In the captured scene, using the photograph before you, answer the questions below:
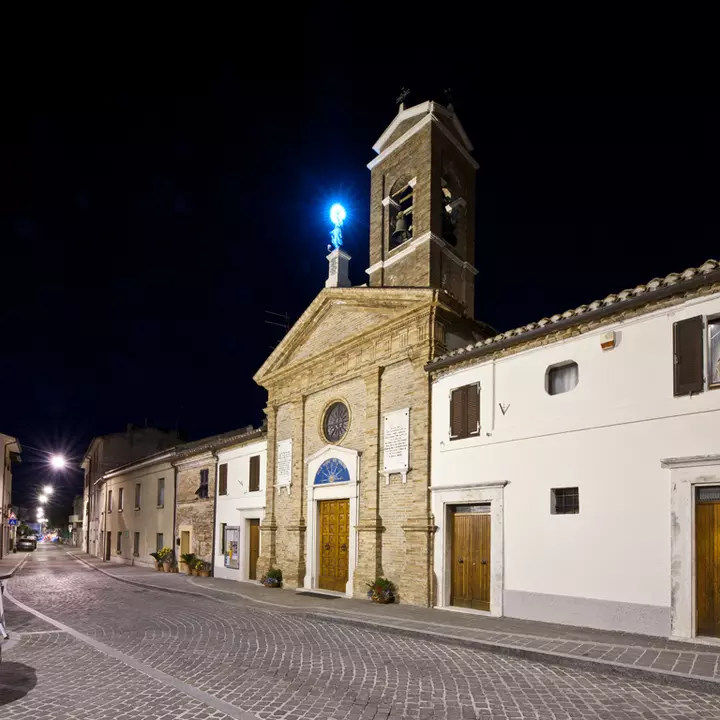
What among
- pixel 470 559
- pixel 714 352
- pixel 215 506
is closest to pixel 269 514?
pixel 215 506

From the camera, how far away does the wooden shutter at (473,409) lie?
495 inches

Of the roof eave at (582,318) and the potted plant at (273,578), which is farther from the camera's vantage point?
the potted plant at (273,578)

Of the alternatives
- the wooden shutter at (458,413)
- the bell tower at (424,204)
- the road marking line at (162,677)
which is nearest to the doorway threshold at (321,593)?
the wooden shutter at (458,413)

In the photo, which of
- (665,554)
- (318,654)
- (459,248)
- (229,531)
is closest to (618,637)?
(665,554)

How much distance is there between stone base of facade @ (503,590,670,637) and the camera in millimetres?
9117

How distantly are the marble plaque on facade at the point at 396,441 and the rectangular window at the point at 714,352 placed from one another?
6774 millimetres

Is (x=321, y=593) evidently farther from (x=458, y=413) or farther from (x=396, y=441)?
(x=458, y=413)

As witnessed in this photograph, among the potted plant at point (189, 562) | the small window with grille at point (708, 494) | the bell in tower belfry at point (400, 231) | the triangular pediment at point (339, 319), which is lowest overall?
the potted plant at point (189, 562)

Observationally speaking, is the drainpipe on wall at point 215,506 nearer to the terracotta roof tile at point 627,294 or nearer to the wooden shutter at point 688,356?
the terracotta roof tile at point 627,294

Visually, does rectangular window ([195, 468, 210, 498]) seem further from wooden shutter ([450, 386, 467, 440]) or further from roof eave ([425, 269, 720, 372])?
wooden shutter ([450, 386, 467, 440])

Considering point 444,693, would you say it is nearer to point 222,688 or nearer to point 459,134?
point 222,688

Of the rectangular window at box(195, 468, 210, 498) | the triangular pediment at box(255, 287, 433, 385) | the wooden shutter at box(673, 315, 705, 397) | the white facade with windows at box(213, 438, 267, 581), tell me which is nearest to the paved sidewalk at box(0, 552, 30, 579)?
the white facade with windows at box(213, 438, 267, 581)

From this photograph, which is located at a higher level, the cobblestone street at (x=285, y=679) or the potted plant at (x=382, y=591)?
the cobblestone street at (x=285, y=679)

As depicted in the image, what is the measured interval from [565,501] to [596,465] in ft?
3.24
